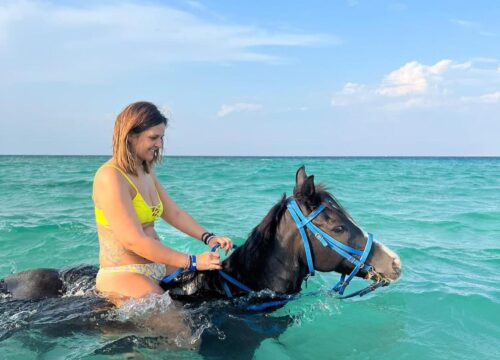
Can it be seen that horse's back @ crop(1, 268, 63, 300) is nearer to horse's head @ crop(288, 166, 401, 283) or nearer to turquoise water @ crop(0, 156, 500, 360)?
turquoise water @ crop(0, 156, 500, 360)

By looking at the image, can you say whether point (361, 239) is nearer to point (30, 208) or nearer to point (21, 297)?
point (21, 297)

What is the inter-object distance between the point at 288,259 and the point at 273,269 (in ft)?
0.52

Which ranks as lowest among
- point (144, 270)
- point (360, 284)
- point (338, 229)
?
point (360, 284)

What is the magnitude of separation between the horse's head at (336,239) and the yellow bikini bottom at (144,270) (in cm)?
117

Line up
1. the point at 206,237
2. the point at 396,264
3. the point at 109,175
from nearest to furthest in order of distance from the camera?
the point at 109,175, the point at 396,264, the point at 206,237

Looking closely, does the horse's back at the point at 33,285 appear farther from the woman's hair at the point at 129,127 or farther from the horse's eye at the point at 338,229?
the horse's eye at the point at 338,229

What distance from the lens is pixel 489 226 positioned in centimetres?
1136

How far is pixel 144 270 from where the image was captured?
3865 millimetres

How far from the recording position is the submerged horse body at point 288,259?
12.6 ft

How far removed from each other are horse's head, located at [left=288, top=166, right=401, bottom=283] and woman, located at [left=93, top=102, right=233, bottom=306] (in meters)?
0.81

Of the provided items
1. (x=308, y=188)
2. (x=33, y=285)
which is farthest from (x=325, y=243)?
(x=33, y=285)

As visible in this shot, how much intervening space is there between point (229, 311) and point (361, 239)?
129 cm

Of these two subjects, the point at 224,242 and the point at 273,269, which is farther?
the point at 224,242

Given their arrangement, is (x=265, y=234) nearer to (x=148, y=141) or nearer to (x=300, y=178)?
(x=300, y=178)
